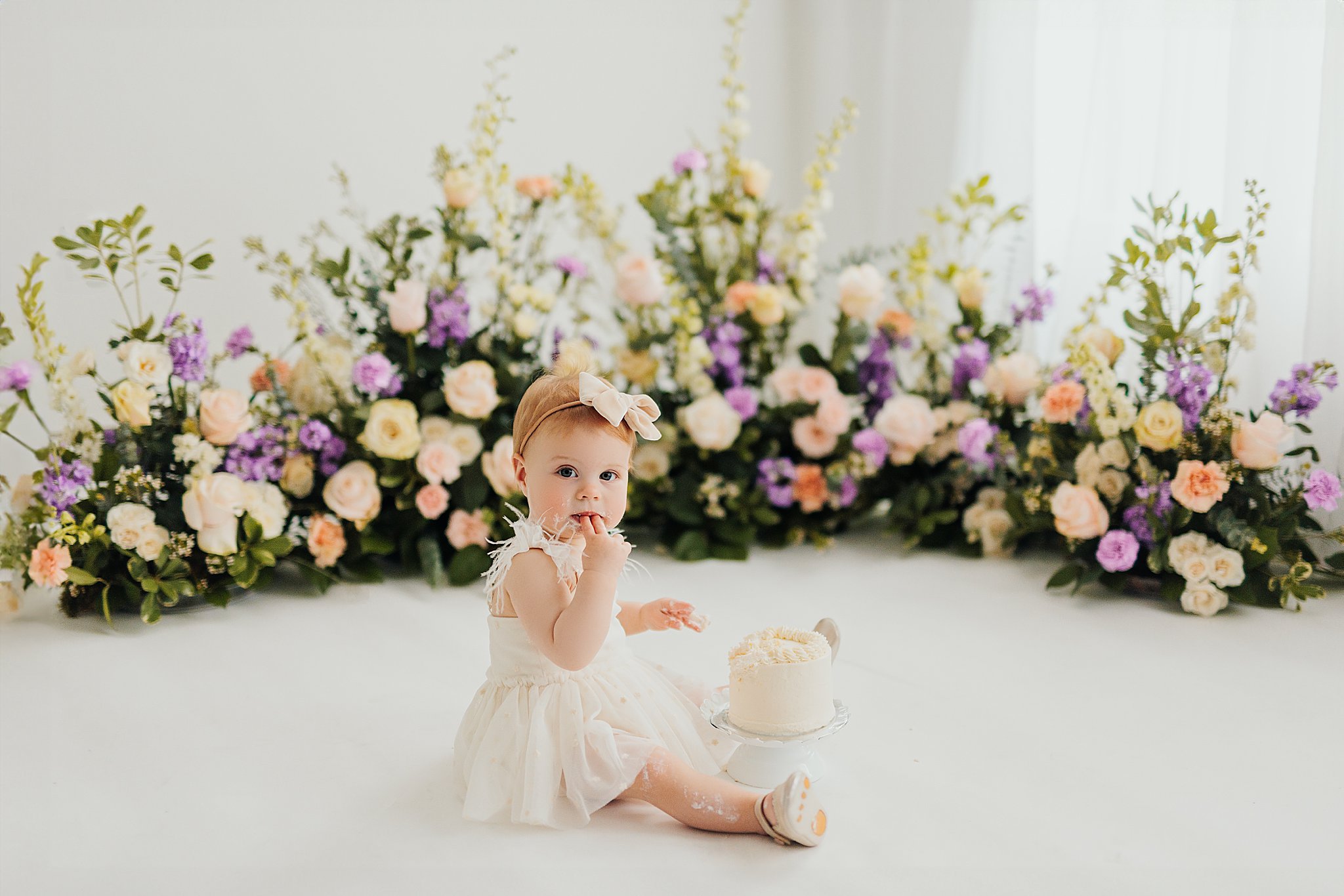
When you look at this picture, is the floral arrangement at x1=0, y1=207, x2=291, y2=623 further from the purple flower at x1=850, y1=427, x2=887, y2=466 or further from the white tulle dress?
the purple flower at x1=850, y1=427, x2=887, y2=466

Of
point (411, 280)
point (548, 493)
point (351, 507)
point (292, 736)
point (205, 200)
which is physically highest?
point (205, 200)

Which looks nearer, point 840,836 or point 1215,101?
point 840,836

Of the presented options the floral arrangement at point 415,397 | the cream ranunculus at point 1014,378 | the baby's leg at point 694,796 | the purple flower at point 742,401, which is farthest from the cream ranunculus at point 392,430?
the cream ranunculus at point 1014,378

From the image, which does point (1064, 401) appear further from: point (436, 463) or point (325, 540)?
point (325, 540)

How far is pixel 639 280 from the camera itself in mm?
2906

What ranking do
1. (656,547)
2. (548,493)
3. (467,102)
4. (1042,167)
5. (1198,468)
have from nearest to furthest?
(548,493), (1198,468), (656,547), (1042,167), (467,102)

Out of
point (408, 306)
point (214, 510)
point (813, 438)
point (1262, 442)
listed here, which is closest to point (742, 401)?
point (813, 438)

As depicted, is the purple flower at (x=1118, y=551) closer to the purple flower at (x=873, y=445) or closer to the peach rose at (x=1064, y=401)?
the peach rose at (x=1064, y=401)

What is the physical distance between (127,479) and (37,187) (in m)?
1.35

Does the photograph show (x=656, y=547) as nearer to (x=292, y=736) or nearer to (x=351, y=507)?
(x=351, y=507)

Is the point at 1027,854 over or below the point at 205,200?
below

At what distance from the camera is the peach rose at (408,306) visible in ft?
8.79

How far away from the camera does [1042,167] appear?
3.38 m

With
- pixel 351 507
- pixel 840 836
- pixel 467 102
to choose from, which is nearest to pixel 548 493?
pixel 840 836
